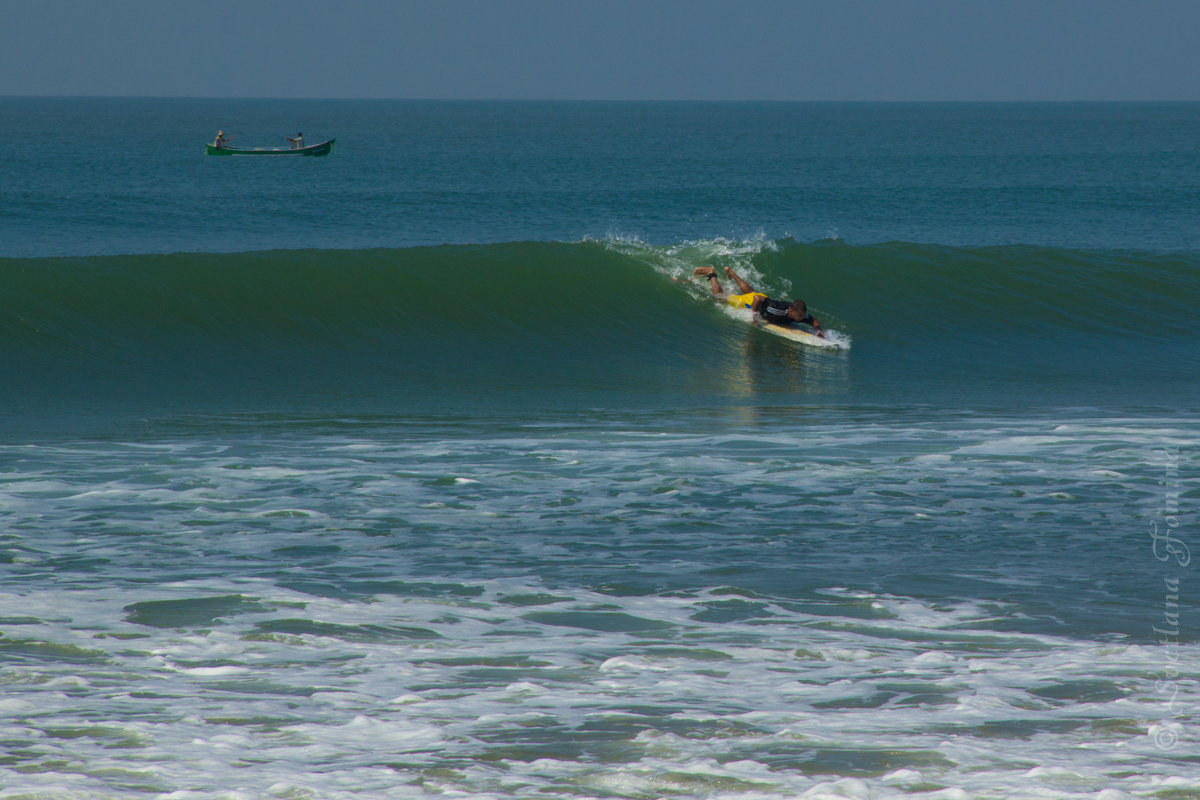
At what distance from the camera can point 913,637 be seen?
6402mm

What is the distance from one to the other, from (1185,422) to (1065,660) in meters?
8.12

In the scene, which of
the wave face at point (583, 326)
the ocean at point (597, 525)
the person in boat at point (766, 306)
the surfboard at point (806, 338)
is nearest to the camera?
the ocean at point (597, 525)

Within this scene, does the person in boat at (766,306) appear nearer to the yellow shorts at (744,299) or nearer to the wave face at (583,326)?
the yellow shorts at (744,299)

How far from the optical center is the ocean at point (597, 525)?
5.00 metres

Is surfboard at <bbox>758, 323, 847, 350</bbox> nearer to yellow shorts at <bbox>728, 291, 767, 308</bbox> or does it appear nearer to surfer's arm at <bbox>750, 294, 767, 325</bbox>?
surfer's arm at <bbox>750, 294, 767, 325</bbox>

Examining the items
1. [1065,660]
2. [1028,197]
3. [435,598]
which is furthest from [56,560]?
[1028,197]

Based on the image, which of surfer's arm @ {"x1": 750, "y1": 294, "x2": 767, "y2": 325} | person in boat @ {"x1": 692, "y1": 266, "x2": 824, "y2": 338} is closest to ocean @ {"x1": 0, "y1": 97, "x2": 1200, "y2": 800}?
surfer's arm @ {"x1": 750, "y1": 294, "x2": 767, "y2": 325}

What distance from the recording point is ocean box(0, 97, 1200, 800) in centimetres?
500

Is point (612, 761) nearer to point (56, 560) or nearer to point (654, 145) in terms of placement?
point (56, 560)

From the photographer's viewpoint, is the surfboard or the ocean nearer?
the ocean

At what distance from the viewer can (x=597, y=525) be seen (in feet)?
28.5

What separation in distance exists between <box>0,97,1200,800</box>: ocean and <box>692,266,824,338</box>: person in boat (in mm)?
282

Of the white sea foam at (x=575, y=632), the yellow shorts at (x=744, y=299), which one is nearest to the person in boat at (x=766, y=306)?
the yellow shorts at (x=744, y=299)

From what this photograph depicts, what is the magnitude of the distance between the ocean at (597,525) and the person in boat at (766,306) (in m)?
0.28
